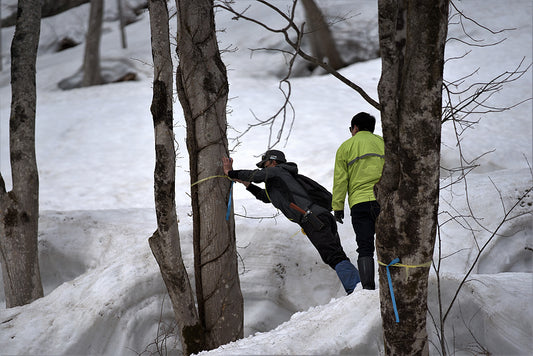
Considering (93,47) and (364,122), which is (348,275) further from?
(93,47)

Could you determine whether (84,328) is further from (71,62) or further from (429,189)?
(71,62)

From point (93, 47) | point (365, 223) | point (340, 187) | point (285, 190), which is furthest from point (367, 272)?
point (93, 47)

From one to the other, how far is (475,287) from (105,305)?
10.1ft

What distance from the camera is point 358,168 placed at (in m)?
4.19

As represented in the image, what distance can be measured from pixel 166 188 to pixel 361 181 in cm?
161

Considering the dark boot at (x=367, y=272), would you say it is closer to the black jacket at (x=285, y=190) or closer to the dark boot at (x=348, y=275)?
the dark boot at (x=348, y=275)

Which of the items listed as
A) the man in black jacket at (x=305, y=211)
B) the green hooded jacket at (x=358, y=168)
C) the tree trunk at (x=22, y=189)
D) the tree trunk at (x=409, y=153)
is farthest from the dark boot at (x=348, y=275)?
the tree trunk at (x=22, y=189)

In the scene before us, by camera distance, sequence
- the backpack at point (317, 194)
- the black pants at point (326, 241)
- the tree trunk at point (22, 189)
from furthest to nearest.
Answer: the tree trunk at point (22, 189)
the backpack at point (317, 194)
the black pants at point (326, 241)

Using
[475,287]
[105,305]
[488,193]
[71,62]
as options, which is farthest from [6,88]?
[475,287]

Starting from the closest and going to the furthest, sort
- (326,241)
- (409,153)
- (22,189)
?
1. (409,153)
2. (326,241)
3. (22,189)

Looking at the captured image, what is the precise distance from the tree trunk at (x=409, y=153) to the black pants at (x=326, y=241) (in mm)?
1626

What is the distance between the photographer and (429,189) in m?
2.40

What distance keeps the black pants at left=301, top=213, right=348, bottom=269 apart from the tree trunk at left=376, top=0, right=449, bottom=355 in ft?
5.33

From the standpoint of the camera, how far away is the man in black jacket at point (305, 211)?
4199 millimetres
